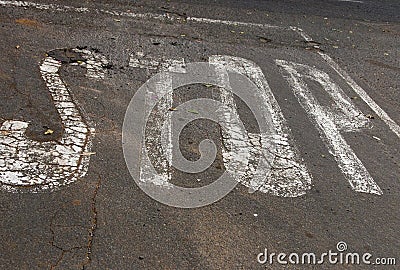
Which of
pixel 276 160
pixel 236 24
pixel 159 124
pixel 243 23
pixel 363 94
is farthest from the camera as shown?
pixel 243 23

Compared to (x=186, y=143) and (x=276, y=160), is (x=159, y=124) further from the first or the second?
(x=276, y=160)

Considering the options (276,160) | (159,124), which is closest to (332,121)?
(276,160)

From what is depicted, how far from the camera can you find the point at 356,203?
5.40 m

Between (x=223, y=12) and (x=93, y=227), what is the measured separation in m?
6.32

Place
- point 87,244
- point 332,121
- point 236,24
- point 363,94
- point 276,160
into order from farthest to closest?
point 236,24, point 363,94, point 332,121, point 276,160, point 87,244

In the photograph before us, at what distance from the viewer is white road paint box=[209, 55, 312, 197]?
17.7 feet

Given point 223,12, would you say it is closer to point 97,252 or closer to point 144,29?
point 144,29

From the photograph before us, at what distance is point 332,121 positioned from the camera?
690 centimetres

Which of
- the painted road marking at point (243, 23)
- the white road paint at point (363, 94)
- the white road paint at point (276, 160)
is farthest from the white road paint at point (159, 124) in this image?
the white road paint at point (363, 94)

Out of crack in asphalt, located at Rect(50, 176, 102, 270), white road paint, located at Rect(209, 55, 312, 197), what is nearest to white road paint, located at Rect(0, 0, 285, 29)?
white road paint, located at Rect(209, 55, 312, 197)

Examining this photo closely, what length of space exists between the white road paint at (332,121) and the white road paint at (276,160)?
417mm

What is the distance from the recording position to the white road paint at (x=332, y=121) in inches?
228

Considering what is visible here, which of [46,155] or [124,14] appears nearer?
[46,155]

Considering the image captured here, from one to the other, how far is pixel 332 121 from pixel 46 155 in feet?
11.0
